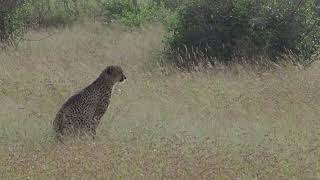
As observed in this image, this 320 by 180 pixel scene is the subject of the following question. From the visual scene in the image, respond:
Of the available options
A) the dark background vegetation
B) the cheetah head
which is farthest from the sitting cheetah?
the dark background vegetation

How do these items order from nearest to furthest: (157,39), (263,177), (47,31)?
1. (263,177)
2. (157,39)
3. (47,31)

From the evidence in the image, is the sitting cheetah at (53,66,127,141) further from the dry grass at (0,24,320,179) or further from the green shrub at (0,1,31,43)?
the green shrub at (0,1,31,43)

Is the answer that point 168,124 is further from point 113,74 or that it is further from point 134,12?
point 134,12

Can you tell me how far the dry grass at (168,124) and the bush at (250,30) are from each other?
0.96m

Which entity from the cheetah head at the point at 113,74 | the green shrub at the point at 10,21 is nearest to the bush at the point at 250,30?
the green shrub at the point at 10,21

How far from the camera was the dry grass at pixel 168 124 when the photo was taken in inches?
220

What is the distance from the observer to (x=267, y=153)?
5914mm

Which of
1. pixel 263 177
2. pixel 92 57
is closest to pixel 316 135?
pixel 263 177

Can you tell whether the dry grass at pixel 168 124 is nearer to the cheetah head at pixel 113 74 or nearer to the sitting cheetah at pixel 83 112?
the sitting cheetah at pixel 83 112

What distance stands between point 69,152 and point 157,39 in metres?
→ 10.2

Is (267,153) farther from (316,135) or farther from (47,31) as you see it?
(47,31)

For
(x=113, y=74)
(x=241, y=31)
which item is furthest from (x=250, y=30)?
(x=113, y=74)

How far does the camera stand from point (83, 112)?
684 cm

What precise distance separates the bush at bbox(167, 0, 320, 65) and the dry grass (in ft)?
3.15
